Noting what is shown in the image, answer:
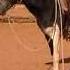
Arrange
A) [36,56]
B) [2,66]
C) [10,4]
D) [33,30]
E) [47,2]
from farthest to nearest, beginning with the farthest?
1. [33,30]
2. [36,56]
3. [2,66]
4. [47,2]
5. [10,4]

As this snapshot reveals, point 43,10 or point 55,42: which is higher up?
point 43,10

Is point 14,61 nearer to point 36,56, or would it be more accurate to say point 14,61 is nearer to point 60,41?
point 36,56

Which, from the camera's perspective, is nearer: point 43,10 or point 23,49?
point 43,10

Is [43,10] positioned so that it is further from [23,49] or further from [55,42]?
[23,49]

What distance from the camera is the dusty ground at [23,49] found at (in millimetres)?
3534

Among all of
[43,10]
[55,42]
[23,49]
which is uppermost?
[43,10]

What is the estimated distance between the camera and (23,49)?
4.04 meters

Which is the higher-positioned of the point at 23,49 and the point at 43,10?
the point at 43,10

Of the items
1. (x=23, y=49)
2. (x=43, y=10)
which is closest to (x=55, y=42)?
(x=43, y=10)

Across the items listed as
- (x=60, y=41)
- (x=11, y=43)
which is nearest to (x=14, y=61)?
(x=11, y=43)

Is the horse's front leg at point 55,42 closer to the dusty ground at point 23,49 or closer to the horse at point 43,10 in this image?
the horse at point 43,10

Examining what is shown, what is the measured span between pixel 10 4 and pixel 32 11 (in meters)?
0.25

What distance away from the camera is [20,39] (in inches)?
174

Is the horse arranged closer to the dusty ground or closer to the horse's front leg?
the horse's front leg
